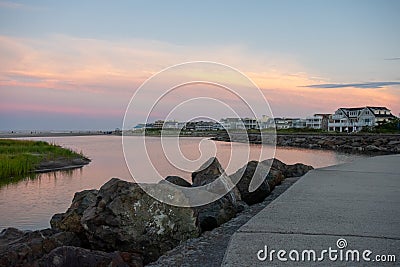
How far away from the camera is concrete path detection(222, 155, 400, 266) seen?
4.12m

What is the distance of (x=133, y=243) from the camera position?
6133 mm

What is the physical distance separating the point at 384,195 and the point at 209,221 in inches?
114

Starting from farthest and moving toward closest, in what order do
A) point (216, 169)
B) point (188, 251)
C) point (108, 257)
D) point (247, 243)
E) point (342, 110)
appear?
point (342, 110) < point (216, 169) < point (188, 251) < point (108, 257) < point (247, 243)

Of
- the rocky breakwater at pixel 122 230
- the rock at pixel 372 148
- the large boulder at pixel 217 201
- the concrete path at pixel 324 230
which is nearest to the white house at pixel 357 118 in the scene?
the rock at pixel 372 148

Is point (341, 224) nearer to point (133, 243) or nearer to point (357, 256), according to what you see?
point (357, 256)

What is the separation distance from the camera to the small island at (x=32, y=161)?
21.8 metres

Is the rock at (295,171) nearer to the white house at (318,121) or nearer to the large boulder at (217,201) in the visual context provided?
the large boulder at (217,201)

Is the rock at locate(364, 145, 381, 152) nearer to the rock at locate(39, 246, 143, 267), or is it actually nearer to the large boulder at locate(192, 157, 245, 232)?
the large boulder at locate(192, 157, 245, 232)

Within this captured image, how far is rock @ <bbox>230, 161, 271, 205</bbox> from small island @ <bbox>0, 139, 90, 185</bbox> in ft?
41.7

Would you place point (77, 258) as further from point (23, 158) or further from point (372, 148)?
point (372, 148)

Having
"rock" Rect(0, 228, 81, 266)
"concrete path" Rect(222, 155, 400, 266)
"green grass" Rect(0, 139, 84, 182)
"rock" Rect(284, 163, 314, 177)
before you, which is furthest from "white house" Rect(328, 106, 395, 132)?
"rock" Rect(0, 228, 81, 266)

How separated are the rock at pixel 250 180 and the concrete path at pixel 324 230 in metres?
1.73

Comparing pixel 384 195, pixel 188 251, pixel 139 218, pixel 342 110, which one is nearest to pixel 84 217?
pixel 139 218

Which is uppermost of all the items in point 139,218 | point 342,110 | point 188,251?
point 342,110
